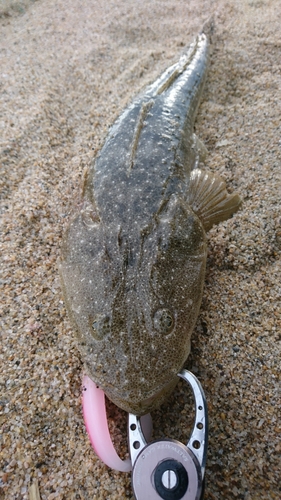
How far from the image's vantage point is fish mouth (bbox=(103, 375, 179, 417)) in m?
1.77

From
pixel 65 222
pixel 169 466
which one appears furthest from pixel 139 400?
pixel 65 222

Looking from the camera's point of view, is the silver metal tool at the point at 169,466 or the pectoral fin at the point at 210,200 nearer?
the silver metal tool at the point at 169,466

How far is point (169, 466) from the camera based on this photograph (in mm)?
1618

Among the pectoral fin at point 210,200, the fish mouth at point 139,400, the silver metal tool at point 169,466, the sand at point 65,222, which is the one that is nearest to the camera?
the silver metal tool at point 169,466

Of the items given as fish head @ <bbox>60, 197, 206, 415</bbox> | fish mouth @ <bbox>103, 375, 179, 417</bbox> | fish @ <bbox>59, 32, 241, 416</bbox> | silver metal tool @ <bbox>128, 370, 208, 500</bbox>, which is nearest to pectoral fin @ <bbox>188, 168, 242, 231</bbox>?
fish @ <bbox>59, 32, 241, 416</bbox>

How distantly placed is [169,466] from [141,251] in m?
1.15

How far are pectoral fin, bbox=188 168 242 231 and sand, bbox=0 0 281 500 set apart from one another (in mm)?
Result: 92

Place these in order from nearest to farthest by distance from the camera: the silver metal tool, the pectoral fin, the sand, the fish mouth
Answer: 1. the silver metal tool
2. the fish mouth
3. the sand
4. the pectoral fin

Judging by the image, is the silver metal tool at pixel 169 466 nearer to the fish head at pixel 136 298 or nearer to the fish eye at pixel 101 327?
the fish head at pixel 136 298

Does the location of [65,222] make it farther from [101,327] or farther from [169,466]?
[169,466]

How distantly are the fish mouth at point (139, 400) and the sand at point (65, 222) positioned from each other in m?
0.23

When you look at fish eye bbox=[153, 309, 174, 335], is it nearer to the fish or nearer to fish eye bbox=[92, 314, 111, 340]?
the fish

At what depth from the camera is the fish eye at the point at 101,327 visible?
6.31 feet

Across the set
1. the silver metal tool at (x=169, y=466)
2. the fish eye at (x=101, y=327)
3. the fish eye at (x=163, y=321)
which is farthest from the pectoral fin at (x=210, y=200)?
the silver metal tool at (x=169, y=466)
